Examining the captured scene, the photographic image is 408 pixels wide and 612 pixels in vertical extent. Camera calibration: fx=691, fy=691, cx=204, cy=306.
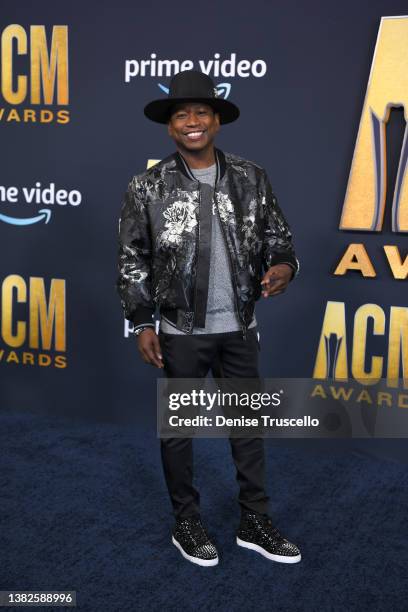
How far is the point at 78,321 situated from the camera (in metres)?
3.42

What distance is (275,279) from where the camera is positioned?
210cm

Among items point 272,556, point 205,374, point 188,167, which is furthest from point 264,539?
point 188,167

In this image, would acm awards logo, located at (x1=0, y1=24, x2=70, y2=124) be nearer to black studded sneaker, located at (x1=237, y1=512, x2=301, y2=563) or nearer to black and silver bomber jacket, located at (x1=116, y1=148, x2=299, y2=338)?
black and silver bomber jacket, located at (x1=116, y1=148, x2=299, y2=338)

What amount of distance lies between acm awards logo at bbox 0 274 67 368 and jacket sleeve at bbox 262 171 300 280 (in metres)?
1.50

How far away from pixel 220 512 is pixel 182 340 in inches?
31.7

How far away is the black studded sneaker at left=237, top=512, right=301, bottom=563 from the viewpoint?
7.36 feet

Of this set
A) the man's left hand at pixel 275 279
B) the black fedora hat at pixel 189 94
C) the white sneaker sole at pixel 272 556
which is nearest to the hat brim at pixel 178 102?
the black fedora hat at pixel 189 94

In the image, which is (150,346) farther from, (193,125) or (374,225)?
(374,225)

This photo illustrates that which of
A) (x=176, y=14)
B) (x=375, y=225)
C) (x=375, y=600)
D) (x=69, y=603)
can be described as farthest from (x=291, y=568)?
(x=176, y=14)

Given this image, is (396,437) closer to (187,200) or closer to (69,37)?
(187,200)

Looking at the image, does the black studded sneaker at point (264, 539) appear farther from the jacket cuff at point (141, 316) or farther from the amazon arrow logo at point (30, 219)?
the amazon arrow logo at point (30, 219)

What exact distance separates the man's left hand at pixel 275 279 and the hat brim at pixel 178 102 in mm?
499

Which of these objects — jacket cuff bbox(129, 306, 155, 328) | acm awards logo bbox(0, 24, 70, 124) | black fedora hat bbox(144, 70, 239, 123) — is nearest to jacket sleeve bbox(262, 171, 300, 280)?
black fedora hat bbox(144, 70, 239, 123)

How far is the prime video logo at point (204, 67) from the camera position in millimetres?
2969
